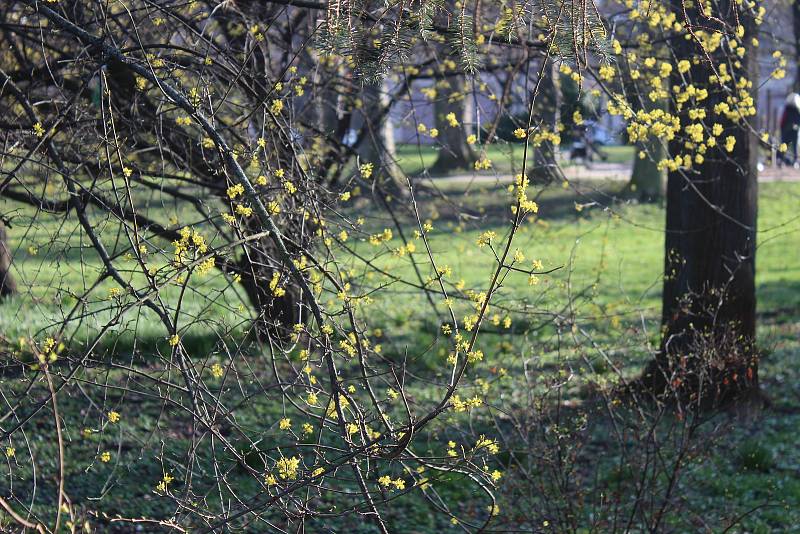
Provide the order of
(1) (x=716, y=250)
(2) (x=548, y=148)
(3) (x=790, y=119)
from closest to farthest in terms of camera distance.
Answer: (2) (x=548, y=148)
(1) (x=716, y=250)
(3) (x=790, y=119)

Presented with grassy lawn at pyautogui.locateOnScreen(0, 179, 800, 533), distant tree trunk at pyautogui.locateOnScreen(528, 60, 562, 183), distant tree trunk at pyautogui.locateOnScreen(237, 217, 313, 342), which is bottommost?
grassy lawn at pyautogui.locateOnScreen(0, 179, 800, 533)

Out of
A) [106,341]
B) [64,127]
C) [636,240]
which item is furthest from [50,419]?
[636,240]

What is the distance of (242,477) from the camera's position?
6.39m

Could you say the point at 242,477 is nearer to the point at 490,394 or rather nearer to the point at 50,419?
the point at 50,419

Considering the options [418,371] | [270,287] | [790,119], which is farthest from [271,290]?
[790,119]

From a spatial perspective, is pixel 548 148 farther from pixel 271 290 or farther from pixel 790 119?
pixel 790 119

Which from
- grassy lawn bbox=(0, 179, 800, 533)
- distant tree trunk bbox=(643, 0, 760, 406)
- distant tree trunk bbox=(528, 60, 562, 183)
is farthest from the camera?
distant tree trunk bbox=(643, 0, 760, 406)

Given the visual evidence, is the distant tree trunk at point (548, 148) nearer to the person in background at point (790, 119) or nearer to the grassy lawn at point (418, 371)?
the grassy lawn at point (418, 371)

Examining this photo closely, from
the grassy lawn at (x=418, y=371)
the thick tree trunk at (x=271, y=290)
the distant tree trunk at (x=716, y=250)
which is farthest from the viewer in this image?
the distant tree trunk at (x=716, y=250)

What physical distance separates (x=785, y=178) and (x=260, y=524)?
802 inches

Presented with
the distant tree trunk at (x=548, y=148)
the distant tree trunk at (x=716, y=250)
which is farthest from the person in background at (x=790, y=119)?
the distant tree trunk at (x=716, y=250)

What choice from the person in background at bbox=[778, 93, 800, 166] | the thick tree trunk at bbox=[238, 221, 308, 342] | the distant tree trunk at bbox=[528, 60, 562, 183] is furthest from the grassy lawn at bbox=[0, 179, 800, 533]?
the person in background at bbox=[778, 93, 800, 166]

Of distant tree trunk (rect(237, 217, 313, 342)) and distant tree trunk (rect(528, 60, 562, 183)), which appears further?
distant tree trunk (rect(528, 60, 562, 183))

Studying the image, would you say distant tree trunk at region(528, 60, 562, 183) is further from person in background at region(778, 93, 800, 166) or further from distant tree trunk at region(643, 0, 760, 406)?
person in background at region(778, 93, 800, 166)
